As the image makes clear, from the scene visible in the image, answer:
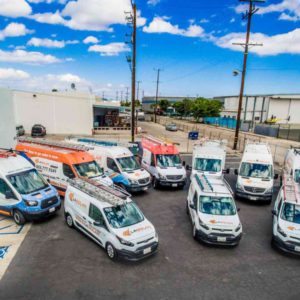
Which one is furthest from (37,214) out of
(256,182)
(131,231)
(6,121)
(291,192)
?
(6,121)

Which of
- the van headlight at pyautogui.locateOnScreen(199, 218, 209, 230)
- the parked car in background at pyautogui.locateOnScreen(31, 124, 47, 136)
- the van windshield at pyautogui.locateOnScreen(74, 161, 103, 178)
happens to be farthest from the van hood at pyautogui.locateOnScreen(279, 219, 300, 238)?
the parked car in background at pyautogui.locateOnScreen(31, 124, 47, 136)

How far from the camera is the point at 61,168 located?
14.0 metres

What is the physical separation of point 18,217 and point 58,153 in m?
4.32

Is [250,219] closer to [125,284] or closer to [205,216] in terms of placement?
[205,216]

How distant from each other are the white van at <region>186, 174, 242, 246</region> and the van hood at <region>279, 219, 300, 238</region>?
1.51 meters

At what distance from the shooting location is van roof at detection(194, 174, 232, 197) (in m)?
10.8

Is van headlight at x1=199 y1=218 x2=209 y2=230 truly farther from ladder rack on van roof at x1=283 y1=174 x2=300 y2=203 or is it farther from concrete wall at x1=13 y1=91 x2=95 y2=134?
concrete wall at x1=13 y1=91 x2=95 y2=134

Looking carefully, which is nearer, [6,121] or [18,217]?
[18,217]

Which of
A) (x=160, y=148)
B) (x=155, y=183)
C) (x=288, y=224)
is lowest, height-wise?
(x=155, y=183)

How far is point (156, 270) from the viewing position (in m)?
8.47

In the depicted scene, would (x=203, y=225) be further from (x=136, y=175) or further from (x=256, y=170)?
(x=256, y=170)

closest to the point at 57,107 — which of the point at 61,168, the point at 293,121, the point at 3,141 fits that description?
the point at 3,141

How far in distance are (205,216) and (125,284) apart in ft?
13.2

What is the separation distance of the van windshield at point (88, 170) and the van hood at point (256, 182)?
26.1ft
